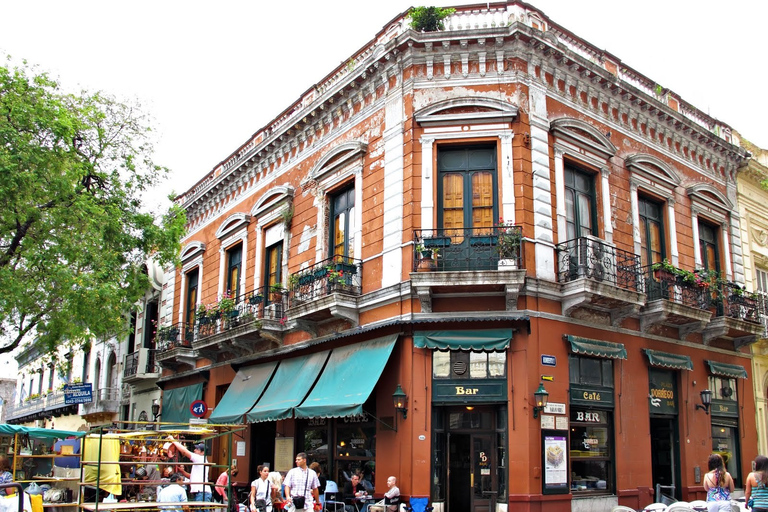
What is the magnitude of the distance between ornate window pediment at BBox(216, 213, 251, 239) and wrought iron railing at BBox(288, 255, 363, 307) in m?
5.03

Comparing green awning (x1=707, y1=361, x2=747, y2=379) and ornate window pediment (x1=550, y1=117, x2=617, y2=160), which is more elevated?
ornate window pediment (x1=550, y1=117, x2=617, y2=160)

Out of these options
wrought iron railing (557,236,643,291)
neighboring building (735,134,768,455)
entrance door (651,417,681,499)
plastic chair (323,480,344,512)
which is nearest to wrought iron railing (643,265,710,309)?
wrought iron railing (557,236,643,291)

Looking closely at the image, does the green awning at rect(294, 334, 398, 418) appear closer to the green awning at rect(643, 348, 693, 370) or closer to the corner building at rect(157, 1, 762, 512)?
the corner building at rect(157, 1, 762, 512)

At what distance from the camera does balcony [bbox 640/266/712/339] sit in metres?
16.8

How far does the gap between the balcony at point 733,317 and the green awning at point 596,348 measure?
397 cm

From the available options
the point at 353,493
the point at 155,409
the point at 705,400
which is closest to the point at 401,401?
the point at 353,493

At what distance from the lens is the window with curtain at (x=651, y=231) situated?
728 inches

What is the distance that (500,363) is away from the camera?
15.0 metres

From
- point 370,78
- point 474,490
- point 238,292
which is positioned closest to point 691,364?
point 474,490

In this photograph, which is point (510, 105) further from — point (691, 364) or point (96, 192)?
point (96, 192)

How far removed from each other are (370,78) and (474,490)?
9.76m

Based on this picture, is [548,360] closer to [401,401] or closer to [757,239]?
[401,401]

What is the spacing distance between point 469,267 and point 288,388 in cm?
590

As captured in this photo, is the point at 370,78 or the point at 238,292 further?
the point at 238,292
